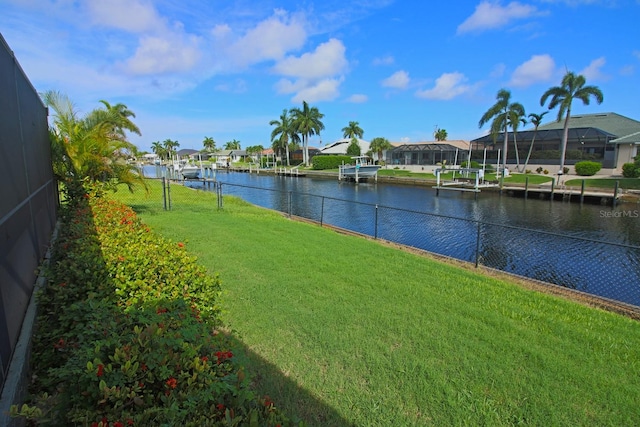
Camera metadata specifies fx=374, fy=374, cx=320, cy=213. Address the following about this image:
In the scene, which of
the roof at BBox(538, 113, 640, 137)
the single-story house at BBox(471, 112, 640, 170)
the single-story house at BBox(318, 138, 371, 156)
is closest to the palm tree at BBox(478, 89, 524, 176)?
the single-story house at BBox(471, 112, 640, 170)

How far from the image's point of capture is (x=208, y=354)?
2.23 metres

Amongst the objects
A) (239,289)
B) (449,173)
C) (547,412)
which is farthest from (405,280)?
(449,173)

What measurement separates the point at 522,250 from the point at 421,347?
11159mm

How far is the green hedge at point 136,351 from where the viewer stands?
1.74 m

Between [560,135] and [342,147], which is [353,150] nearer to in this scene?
[342,147]

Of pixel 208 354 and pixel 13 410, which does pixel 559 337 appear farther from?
pixel 13 410

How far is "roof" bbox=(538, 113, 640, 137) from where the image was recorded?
42594mm

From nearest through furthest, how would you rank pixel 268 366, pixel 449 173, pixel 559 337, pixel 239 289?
1. pixel 268 366
2. pixel 559 337
3. pixel 239 289
4. pixel 449 173

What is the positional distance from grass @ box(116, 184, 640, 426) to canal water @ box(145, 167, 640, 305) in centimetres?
242

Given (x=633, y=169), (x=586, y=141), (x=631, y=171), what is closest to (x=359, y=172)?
(x=586, y=141)

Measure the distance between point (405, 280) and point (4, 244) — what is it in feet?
17.7

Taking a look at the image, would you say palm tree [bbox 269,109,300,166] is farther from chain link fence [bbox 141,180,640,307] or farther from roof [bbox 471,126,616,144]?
chain link fence [bbox 141,180,640,307]

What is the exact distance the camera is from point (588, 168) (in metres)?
38.1

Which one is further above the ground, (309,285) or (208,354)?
(208,354)
